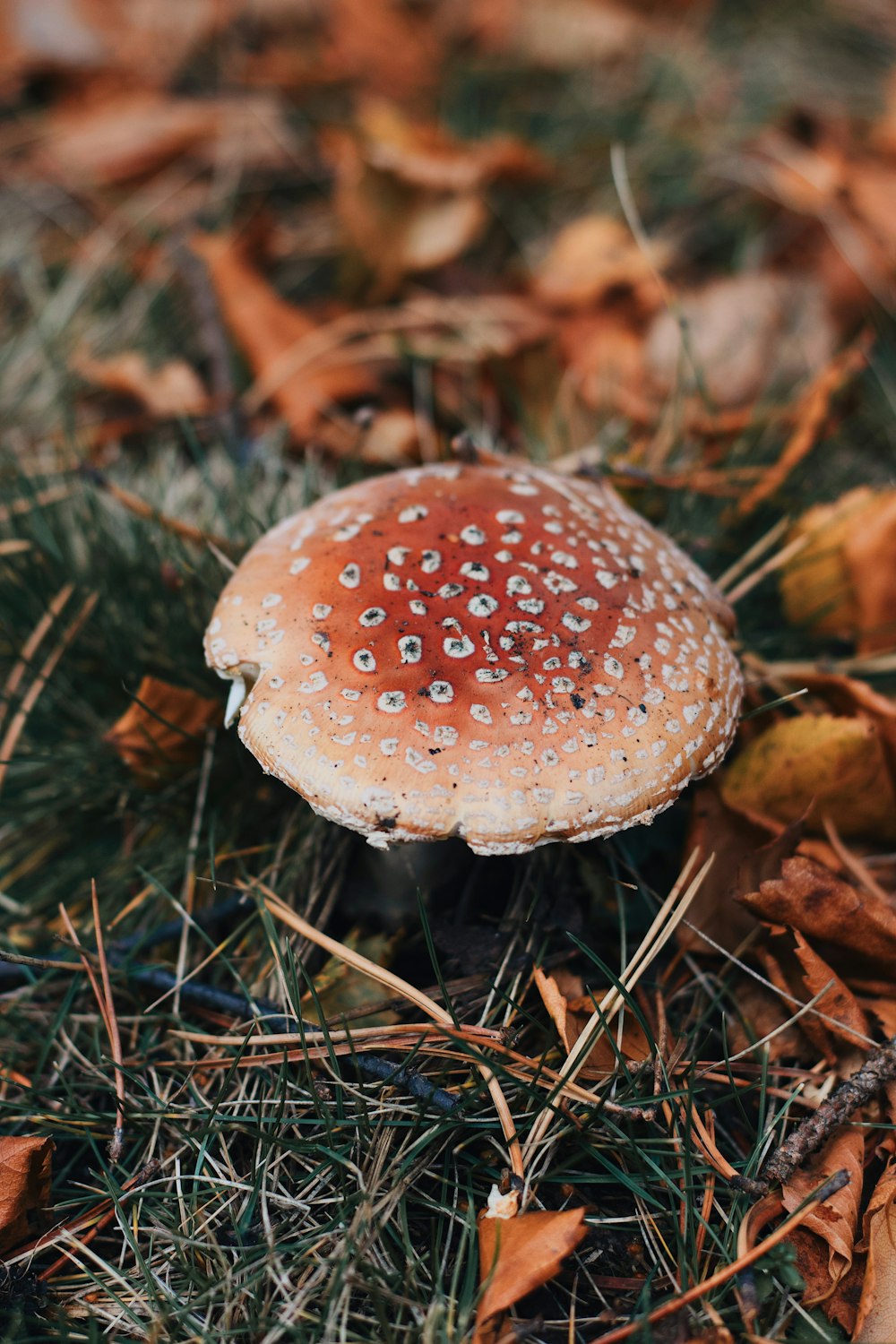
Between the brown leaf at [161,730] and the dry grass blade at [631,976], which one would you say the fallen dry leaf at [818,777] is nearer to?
the dry grass blade at [631,976]

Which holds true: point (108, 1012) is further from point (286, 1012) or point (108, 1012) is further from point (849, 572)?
point (849, 572)

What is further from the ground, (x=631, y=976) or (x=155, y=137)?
(x=155, y=137)

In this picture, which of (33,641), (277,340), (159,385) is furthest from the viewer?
(277,340)

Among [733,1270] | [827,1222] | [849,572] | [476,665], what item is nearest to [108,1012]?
[476,665]

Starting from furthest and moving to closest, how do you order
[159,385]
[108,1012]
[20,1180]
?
[159,385] < [108,1012] < [20,1180]

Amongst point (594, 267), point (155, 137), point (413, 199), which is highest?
point (155, 137)

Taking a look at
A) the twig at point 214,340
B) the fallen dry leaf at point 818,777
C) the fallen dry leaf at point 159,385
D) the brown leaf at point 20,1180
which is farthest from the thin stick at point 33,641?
the fallen dry leaf at point 818,777

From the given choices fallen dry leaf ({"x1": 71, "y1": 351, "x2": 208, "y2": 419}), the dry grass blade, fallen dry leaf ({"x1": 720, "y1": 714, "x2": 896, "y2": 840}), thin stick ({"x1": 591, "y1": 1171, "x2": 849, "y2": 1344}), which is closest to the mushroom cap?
fallen dry leaf ({"x1": 720, "y1": 714, "x2": 896, "y2": 840})
